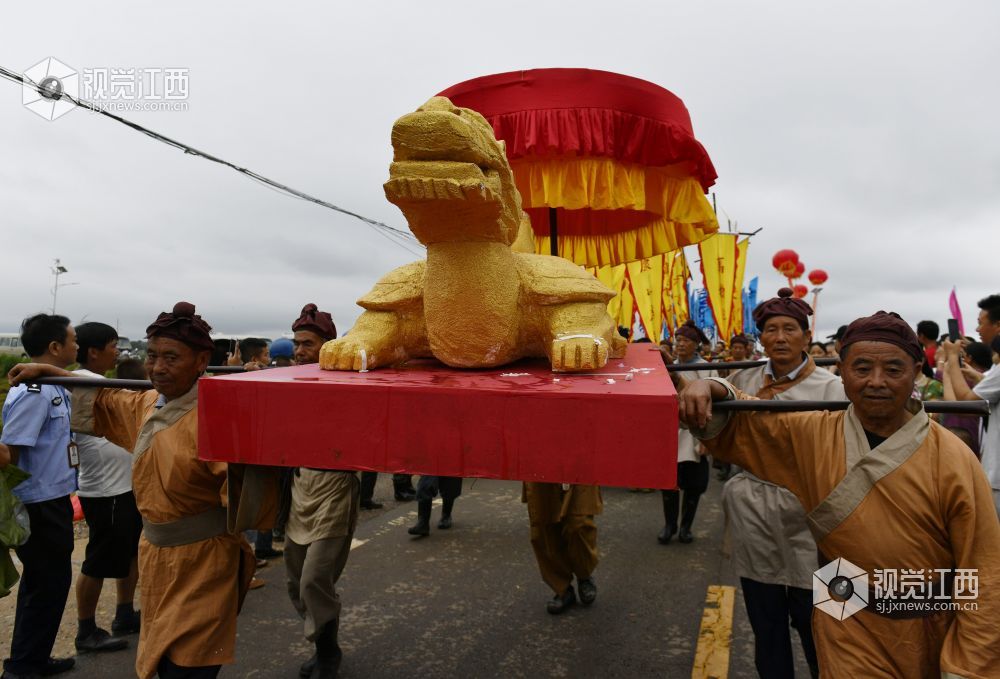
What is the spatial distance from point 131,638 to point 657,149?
378 centimetres

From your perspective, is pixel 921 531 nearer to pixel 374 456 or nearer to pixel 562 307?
pixel 562 307

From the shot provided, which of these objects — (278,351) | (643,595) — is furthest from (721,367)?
(278,351)

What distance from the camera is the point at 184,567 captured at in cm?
191

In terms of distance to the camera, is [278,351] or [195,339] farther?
[278,351]

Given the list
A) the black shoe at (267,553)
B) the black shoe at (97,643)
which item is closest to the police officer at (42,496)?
the black shoe at (97,643)

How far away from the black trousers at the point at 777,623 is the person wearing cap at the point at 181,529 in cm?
190

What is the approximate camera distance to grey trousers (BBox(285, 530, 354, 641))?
2.53 meters

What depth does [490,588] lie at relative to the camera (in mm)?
3660

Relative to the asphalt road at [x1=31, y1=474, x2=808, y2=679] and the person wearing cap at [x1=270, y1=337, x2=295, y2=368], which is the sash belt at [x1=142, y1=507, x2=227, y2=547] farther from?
the person wearing cap at [x1=270, y1=337, x2=295, y2=368]

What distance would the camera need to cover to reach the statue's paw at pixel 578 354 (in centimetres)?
167

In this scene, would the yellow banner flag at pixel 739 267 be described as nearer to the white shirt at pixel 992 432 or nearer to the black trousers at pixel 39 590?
the white shirt at pixel 992 432

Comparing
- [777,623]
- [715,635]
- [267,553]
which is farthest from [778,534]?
[267,553]

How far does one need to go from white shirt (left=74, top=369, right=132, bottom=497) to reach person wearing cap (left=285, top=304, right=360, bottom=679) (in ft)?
3.39

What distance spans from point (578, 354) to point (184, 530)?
1469mm
